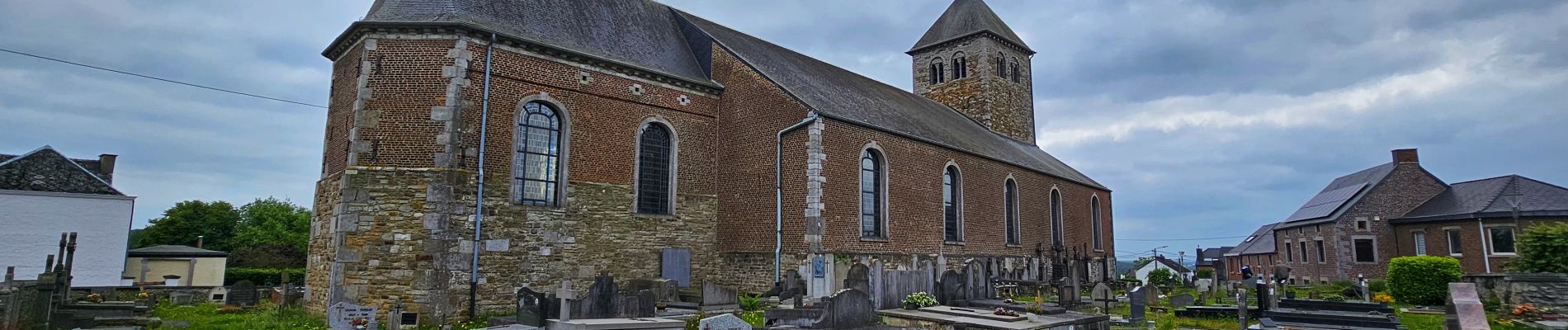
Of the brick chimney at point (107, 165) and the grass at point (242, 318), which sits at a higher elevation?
the brick chimney at point (107, 165)

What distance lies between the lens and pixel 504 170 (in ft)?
50.8

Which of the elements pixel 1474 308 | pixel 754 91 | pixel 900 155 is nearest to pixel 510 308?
pixel 754 91

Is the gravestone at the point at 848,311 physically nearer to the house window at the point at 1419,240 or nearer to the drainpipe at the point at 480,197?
the drainpipe at the point at 480,197

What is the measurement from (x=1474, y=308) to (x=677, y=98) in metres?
14.6

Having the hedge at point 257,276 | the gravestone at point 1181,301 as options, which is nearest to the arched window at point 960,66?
→ the gravestone at point 1181,301

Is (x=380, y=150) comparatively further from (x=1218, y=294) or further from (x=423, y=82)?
(x=1218, y=294)

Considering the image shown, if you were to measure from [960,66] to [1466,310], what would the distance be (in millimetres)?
27298

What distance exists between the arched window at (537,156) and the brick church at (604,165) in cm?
4

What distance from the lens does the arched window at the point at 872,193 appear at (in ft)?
64.9

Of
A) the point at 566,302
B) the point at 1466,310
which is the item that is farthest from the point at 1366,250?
the point at 566,302

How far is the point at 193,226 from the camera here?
159 feet

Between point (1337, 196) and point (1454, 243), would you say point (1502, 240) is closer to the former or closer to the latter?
point (1454, 243)

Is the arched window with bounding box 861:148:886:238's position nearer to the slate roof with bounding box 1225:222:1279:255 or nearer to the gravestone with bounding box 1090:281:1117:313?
the gravestone with bounding box 1090:281:1117:313

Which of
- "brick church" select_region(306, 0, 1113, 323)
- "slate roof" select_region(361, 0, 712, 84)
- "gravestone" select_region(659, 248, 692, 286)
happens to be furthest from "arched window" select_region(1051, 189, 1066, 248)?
"gravestone" select_region(659, 248, 692, 286)
